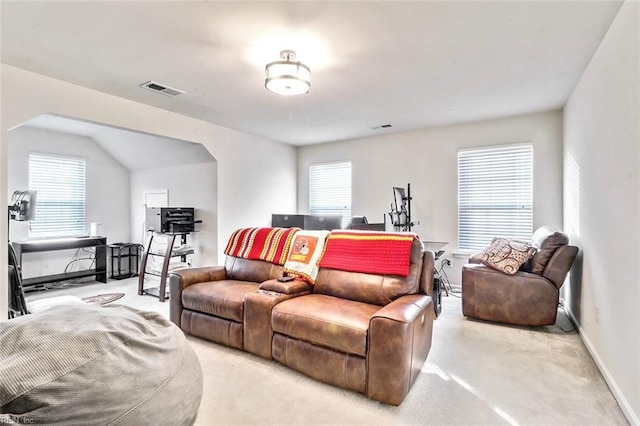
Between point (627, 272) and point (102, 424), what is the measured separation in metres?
2.79

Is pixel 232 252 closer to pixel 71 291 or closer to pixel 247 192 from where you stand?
pixel 247 192

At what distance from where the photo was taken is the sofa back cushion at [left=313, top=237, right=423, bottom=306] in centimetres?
244

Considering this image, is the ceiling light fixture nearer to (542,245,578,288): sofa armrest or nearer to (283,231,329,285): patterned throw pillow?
(283,231,329,285): patterned throw pillow

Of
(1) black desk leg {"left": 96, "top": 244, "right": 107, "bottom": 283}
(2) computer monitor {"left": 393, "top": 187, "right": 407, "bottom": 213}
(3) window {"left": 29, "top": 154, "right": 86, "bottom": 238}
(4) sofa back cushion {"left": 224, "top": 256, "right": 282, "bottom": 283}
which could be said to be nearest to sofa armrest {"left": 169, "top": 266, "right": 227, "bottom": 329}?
(4) sofa back cushion {"left": 224, "top": 256, "right": 282, "bottom": 283}

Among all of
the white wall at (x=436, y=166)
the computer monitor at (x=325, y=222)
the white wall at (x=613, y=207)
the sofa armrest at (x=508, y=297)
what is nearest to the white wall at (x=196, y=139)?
the white wall at (x=436, y=166)

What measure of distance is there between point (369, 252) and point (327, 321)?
0.77m

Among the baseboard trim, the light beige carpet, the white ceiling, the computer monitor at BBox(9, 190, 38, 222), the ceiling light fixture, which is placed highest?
the white ceiling

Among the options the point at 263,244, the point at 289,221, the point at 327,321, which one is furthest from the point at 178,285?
the point at 289,221

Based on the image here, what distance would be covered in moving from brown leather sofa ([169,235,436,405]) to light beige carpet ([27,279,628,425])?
100mm

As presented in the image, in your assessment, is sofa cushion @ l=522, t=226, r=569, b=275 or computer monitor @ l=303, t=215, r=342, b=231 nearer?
sofa cushion @ l=522, t=226, r=569, b=275

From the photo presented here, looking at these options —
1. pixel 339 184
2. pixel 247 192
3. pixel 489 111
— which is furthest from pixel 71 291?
pixel 489 111

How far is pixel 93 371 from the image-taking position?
119 centimetres

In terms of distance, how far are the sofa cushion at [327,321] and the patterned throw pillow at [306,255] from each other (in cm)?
34

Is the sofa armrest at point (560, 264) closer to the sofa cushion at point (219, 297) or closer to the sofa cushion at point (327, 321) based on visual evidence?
the sofa cushion at point (327, 321)
